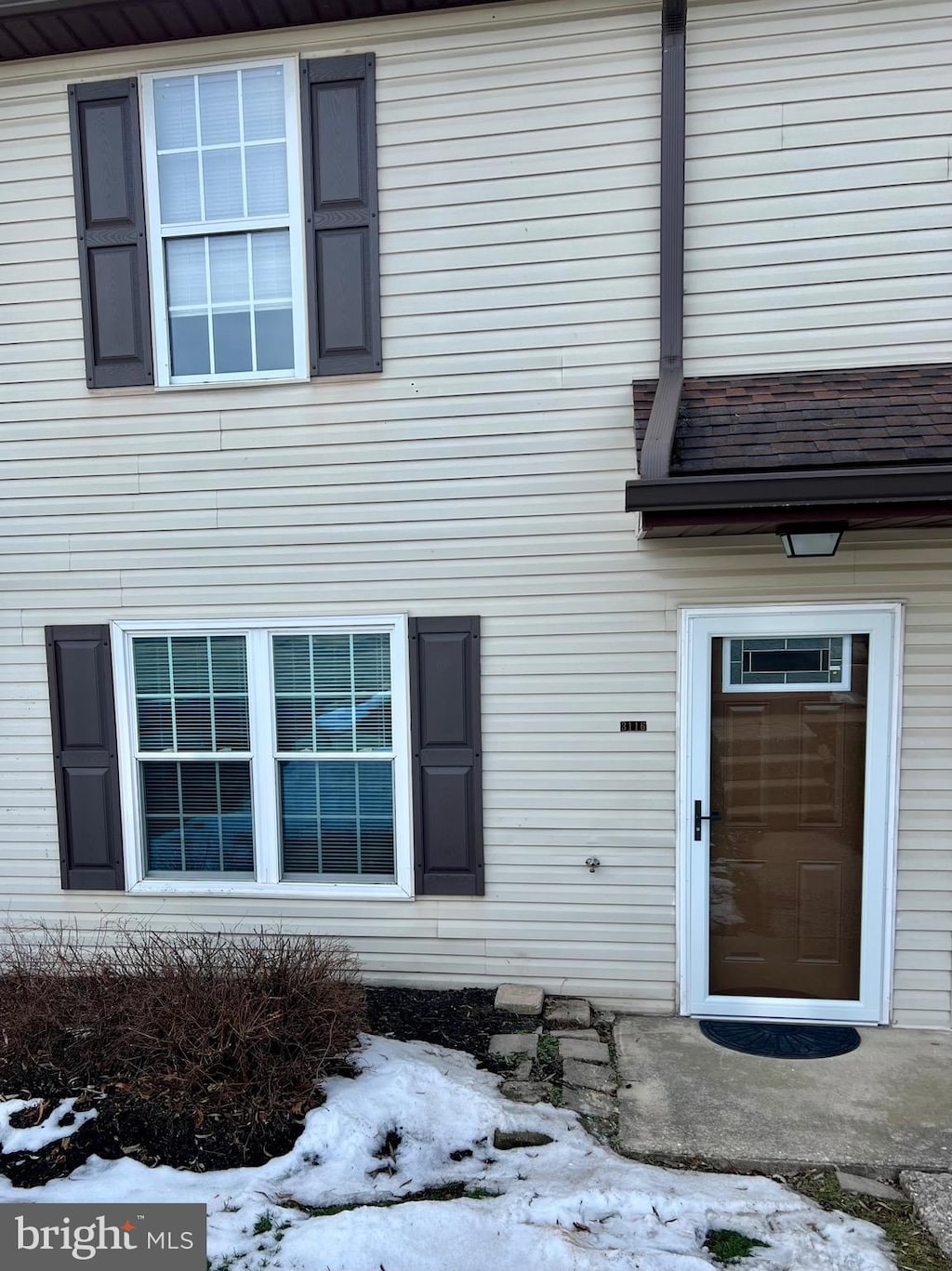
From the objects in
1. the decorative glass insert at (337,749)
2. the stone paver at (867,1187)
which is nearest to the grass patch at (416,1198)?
the stone paver at (867,1187)

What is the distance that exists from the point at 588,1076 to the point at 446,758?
61.5 inches

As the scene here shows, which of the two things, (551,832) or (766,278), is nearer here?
(766,278)

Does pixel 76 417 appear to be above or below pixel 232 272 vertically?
below

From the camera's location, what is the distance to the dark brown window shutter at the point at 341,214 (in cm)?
386

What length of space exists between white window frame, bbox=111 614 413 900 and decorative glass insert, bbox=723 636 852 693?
5.39ft

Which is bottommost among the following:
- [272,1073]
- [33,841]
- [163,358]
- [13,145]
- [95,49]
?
[272,1073]

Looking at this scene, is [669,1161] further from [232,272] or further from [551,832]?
[232,272]

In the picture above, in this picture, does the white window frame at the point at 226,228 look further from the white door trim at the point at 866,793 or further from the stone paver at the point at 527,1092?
the stone paver at the point at 527,1092

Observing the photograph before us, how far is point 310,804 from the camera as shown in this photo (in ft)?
13.9

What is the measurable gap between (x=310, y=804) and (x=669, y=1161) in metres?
2.33

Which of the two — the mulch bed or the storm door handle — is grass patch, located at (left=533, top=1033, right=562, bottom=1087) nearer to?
the mulch bed

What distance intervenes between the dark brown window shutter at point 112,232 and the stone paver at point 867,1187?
462 centimetres

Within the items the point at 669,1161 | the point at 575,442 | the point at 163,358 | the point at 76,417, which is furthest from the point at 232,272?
the point at 669,1161

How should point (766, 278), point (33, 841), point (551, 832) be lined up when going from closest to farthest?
point (766, 278), point (551, 832), point (33, 841)
